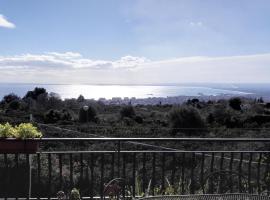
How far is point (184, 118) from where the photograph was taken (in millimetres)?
27578

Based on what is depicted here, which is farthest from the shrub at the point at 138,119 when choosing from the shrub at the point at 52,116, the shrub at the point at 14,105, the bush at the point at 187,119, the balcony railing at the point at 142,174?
the balcony railing at the point at 142,174

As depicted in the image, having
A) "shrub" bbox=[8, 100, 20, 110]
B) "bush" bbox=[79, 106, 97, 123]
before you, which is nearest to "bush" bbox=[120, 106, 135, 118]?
"bush" bbox=[79, 106, 97, 123]

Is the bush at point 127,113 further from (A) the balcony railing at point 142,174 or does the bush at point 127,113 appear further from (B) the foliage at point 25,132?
(B) the foliage at point 25,132

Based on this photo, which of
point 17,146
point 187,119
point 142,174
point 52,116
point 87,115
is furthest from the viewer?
point 52,116

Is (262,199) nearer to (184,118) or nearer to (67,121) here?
(184,118)

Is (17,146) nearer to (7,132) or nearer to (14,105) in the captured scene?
(7,132)

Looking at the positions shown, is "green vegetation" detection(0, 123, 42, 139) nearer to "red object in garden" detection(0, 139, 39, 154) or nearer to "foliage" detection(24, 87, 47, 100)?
"red object in garden" detection(0, 139, 39, 154)

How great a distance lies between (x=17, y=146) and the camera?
4.65 meters

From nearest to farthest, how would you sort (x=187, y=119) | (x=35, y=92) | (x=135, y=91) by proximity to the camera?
(x=187, y=119) → (x=35, y=92) → (x=135, y=91)

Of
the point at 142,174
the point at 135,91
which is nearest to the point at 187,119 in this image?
the point at 142,174

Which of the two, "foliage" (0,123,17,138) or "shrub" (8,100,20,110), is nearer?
"foliage" (0,123,17,138)

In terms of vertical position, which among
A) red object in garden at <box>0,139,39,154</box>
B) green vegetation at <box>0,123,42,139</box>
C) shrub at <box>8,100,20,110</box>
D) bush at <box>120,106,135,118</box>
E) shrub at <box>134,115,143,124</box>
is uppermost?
green vegetation at <box>0,123,42,139</box>

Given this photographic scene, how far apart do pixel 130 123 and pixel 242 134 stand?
8957 millimetres

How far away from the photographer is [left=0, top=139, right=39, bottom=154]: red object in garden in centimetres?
463
